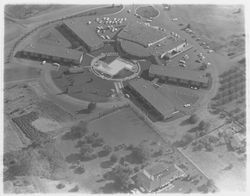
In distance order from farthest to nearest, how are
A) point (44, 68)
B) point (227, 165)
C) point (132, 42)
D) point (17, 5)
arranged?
point (17, 5) → point (132, 42) → point (44, 68) → point (227, 165)

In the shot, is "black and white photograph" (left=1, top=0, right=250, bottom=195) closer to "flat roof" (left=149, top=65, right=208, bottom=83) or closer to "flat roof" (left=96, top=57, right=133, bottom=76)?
"flat roof" (left=149, top=65, right=208, bottom=83)

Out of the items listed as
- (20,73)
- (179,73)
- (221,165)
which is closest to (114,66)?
(179,73)

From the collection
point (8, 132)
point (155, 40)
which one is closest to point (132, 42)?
point (155, 40)

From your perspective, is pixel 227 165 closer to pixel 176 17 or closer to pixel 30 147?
pixel 30 147

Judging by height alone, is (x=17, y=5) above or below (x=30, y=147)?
above

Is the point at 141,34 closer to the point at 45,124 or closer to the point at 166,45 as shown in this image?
the point at 166,45

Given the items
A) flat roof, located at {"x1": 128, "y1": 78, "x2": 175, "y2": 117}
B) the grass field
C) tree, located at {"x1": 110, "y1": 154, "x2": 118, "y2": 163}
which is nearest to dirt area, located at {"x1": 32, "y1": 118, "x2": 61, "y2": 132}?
the grass field
